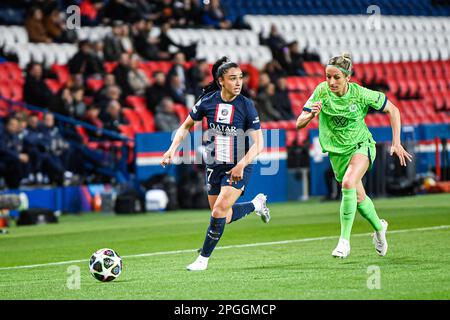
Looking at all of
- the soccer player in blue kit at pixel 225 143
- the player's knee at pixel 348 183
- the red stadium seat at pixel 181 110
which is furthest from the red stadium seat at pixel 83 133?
the player's knee at pixel 348 183

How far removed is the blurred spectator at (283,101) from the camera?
26.5 metres

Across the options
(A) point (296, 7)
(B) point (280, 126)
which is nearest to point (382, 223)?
(B) point (280, 126)

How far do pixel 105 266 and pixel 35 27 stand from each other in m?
15.8

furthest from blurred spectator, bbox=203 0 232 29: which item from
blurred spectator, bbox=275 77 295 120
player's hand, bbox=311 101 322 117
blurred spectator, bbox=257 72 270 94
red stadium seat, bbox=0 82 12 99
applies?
player's hand, bbox=311 101 322 117

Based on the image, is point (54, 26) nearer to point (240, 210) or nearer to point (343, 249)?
point (240, 210)

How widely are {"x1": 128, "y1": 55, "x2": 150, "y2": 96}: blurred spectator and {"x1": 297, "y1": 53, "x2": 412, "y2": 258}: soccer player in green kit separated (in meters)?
13.5

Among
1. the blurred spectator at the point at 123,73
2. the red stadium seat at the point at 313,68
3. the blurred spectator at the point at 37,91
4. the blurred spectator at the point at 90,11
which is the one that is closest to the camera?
the blurred spectator at the point at 37,91

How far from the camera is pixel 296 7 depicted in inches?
1344

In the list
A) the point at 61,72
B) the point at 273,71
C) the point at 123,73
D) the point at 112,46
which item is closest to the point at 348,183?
the point at 123,73

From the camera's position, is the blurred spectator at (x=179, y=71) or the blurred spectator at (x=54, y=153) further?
the blurred spectator at (x=179, y=71)

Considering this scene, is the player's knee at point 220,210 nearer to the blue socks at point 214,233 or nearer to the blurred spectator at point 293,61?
the blue socks at point 214,233

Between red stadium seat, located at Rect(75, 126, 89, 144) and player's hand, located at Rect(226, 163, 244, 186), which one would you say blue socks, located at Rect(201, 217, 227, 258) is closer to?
player's hand, located at Rect(226, 163, 244, 186)

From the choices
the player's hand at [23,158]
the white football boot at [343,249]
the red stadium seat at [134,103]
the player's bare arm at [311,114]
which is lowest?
the white football boot at [343,249]

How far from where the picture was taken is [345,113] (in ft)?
37.3
